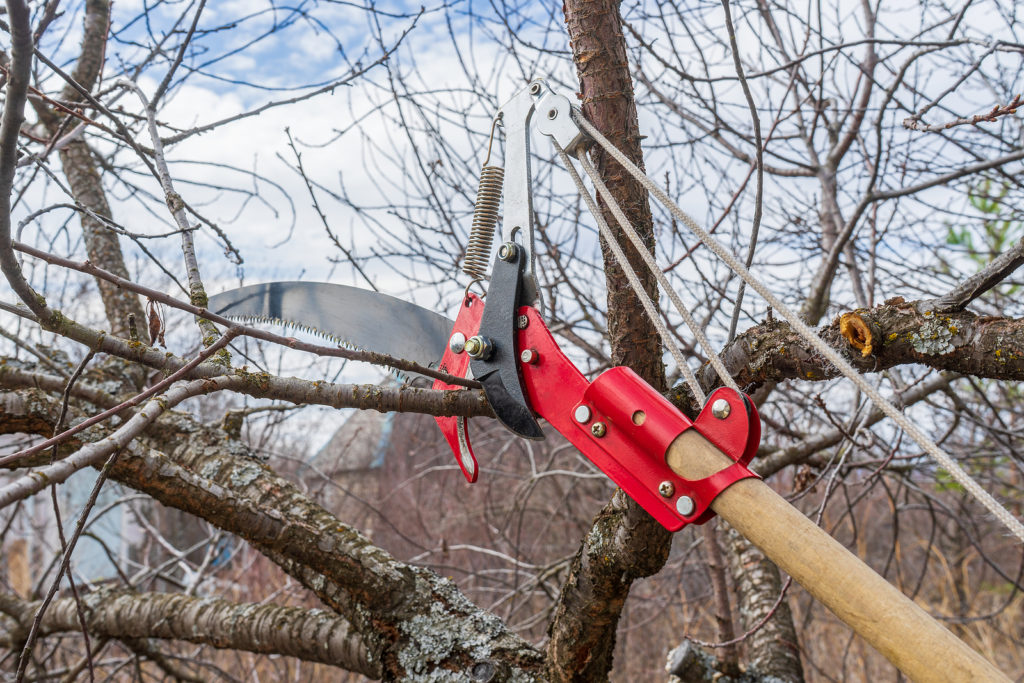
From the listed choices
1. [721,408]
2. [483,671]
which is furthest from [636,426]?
[483,671]

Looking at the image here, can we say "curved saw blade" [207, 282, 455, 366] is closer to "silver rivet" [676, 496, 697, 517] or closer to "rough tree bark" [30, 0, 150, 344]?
"silver rivet" [676, 496, 697, 517]

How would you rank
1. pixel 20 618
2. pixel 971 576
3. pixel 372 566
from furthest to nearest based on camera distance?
pixel 971 576 → pixel 20 618 → pixel 372 566

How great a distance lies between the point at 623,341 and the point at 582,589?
553mm

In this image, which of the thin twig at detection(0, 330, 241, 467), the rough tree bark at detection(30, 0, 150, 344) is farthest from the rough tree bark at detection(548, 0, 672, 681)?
the rough tree bark at detection(30, 0, 150, 344)

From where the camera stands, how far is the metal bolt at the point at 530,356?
4.40 ft

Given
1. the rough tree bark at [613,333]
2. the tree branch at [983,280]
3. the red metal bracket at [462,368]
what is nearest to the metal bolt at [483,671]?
the rough tree bark at [613,333]

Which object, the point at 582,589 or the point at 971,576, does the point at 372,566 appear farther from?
the point at 971,576

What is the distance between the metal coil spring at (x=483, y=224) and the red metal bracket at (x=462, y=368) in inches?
2.3

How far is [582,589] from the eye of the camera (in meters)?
1.65

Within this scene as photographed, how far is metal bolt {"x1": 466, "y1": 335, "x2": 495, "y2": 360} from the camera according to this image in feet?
4.47

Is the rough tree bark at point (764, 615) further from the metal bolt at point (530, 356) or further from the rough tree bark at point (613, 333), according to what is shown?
the metal bolt at point (530, 356)

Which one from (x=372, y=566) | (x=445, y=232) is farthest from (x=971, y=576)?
(x=372, y=566)

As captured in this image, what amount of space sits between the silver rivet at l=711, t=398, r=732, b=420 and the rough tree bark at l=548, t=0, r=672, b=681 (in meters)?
0.38

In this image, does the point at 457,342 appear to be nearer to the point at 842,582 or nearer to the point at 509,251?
the point at 509,251
